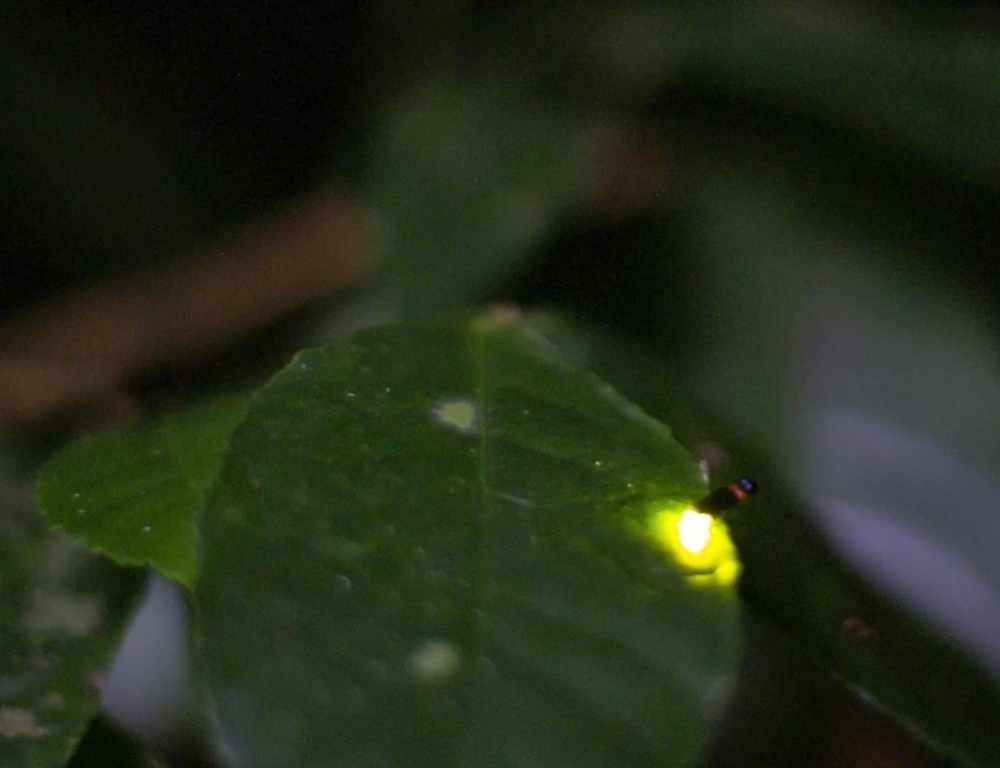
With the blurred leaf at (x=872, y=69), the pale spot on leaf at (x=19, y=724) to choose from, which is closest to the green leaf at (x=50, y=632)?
the pale spot on leaf at (x=19, y=724)

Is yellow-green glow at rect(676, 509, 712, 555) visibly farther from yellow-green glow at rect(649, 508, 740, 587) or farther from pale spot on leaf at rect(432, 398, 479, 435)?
pale spot on leaf at rect(432, 398, 479, 435)

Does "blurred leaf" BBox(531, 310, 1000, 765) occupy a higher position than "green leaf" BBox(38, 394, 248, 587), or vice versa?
"blurred leaf" BBox(531, 310, 1000, 765)

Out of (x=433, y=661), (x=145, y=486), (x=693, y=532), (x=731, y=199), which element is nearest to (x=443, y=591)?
(x=433, y=661)

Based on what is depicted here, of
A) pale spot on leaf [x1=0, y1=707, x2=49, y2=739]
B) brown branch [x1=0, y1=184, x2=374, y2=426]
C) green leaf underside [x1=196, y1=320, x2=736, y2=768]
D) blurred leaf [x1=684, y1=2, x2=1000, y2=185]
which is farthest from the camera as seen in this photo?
brown branch [x1=0, y1=184, x2=374, y2=426]

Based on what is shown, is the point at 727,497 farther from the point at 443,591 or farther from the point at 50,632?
the point at 50,632

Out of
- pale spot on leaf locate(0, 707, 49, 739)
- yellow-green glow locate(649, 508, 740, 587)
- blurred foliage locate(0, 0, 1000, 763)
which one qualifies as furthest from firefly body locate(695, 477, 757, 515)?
pale spot on leaf locate(0, 707, 49, 739)

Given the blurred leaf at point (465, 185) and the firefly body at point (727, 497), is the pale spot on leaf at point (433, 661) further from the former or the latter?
the blurred leaf at point (465, 185)
